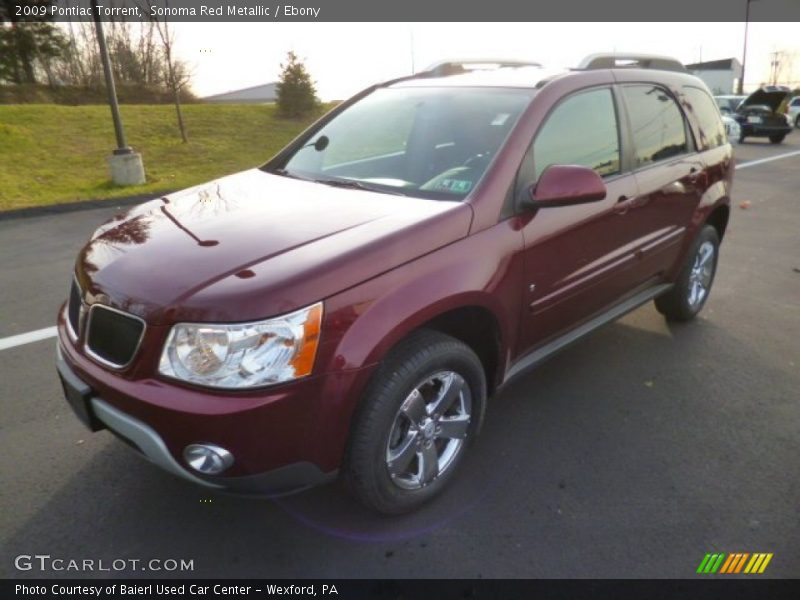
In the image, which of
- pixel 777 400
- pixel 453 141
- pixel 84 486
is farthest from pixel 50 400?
pixel 777 400

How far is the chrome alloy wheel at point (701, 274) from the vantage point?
454 centimetres

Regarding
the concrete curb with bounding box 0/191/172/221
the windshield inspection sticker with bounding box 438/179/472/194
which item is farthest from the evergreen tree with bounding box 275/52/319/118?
the windshield inspection sticker with bounding box 438/179/472/194

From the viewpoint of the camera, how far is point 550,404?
3549 mm

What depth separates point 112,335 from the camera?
7.42 feet

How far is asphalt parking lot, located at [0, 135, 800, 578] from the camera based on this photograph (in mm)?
2428

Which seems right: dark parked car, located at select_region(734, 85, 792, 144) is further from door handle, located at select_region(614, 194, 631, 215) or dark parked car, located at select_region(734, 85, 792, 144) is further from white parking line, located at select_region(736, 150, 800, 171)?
door handle, located at select_region(614, 194, 631, 215)

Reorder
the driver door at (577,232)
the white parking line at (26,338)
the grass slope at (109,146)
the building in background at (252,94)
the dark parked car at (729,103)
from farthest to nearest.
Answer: the building in background at (252,94) → the dark parked car at (729,103) → the grass slope at (109,146) → the white parking line at (26,338) → the driver door at (577,232)

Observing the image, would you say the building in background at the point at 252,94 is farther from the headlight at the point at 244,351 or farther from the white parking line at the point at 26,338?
the headlight at the point at 244,351

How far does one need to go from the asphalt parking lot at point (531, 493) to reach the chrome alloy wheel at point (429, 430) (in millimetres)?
185

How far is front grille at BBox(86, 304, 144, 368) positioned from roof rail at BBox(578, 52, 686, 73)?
111 inches

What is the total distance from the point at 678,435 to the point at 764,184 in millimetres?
10813

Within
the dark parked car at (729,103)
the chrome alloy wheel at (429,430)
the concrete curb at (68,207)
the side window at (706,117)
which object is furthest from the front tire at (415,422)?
the dark parked car at (729,103)

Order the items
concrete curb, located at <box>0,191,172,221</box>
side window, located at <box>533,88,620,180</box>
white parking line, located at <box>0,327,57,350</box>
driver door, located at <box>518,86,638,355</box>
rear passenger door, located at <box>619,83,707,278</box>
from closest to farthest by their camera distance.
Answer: driver door, located at <box>518,86,638,355</box>
side window, located at <box>533,88,620,180</box>
rear passenger door, located at <box>619,83,707,278</box>
white parking line, located at <box>0,327,57,350</box>
concrete curb, located at <box>0,191,172,221</box>

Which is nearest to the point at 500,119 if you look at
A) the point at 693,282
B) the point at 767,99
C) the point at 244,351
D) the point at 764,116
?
the point at 244,351
